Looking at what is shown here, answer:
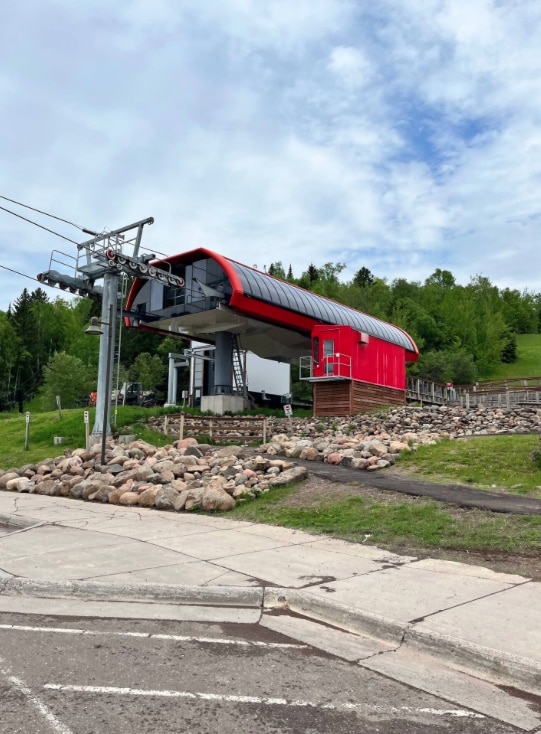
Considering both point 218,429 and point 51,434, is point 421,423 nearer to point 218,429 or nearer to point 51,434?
point 218,429

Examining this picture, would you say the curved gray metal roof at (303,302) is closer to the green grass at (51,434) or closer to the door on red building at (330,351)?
the door on red building at (330,351)

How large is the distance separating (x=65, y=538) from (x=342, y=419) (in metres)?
19.1

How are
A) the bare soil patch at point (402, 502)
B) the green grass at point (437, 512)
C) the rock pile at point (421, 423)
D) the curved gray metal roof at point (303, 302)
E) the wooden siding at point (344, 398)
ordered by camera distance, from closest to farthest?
the bare soil patch at point (402, 502), the green grass at point (437, 512), the rock pile at point (421, 423), the wooden siding at point (344, 398), the curved gray metal roof at point (303, 302)

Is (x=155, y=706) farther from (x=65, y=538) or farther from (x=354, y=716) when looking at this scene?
(x=65, y=538)

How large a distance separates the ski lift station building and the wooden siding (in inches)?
2.0

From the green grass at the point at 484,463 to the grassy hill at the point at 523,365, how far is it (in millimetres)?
69815

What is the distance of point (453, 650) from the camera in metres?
5.08

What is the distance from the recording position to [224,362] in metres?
34.7

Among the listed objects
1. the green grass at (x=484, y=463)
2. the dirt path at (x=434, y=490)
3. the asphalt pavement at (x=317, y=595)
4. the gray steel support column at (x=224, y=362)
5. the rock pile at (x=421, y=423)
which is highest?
the gray steel support column at (x=224, y=362)

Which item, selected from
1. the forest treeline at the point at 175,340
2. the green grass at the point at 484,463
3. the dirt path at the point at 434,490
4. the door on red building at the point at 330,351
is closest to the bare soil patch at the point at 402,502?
the dirt path at the point at 434,490

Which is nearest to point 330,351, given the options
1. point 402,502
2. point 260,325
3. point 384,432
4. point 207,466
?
point 260,325

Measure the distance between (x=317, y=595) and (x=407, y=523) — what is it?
13.9 feet

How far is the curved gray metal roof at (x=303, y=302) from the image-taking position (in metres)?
30.2

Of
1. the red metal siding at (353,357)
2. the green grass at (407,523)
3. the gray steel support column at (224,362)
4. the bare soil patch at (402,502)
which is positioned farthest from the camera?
the gray steel support column at (224,362)
